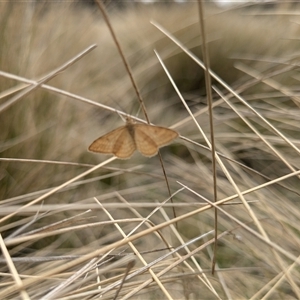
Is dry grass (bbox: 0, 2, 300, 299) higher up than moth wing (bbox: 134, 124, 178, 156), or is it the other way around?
moth wing (bbox: 134, 124, 178, 156)

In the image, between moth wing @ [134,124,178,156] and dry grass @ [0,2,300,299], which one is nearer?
moth wing @ [134,124,178,156]

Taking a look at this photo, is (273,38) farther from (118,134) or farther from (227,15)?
(118,134)

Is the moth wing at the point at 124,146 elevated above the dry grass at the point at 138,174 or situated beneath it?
elevated above

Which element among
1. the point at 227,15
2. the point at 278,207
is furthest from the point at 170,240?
the point at 227,15

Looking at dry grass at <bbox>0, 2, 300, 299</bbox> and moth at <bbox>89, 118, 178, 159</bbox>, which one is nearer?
moth at <bbox>89, 118, 178, 159</bbox>

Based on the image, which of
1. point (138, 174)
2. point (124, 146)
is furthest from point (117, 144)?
point (138, 174)
